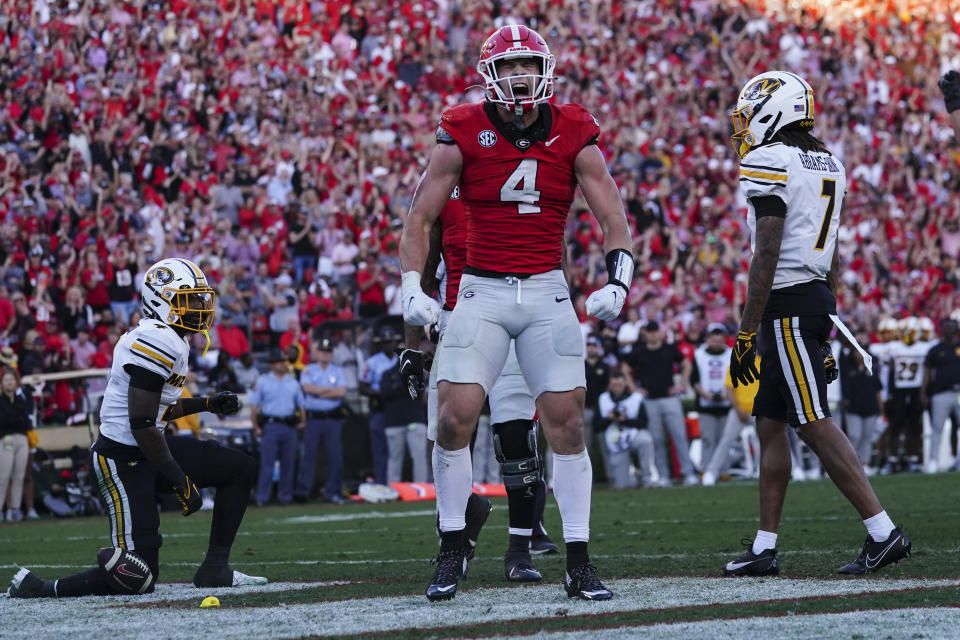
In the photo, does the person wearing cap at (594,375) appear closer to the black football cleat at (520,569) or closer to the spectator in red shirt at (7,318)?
the spectator in red shirt at (7,318)

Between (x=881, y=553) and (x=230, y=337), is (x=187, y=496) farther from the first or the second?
(x=230, y=337)

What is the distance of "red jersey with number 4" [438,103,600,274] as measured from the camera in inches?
220

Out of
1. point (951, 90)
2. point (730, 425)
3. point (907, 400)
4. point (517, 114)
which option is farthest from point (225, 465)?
point (907, 400)

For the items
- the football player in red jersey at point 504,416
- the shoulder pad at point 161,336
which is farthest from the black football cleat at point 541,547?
the shoulder pad at point 161,336

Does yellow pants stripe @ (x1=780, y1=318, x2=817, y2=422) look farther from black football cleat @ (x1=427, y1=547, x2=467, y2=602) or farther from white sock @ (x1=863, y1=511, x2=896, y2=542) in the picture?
black football cleat @ (x1=427, y1=547, x2=467, y2=602)

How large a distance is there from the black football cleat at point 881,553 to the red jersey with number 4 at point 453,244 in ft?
7.21

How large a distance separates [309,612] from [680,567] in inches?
79.8

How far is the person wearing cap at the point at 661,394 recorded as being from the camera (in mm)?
16812

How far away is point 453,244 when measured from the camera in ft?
23.0

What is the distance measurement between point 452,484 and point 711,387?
11272 mm

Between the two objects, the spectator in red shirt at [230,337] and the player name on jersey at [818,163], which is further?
the spectator in red shirt at [230,337]

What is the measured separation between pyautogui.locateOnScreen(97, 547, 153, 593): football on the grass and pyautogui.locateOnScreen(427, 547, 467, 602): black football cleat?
1431 millimetres

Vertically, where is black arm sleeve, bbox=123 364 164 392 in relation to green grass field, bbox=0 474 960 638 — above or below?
above

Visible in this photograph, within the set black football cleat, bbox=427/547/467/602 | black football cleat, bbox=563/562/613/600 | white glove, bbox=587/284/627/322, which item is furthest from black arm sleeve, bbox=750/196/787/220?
black football cleat, bbox=427/547/467/602
